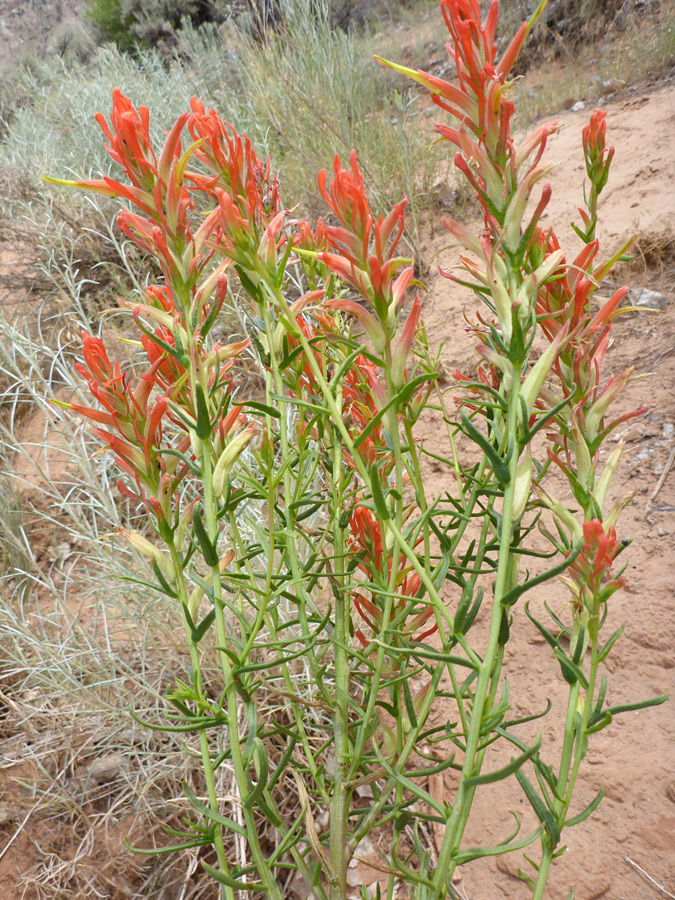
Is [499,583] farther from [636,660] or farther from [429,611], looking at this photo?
[636,660]

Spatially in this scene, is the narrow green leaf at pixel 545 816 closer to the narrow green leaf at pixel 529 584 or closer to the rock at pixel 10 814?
the narrow green leaf at pixel 529 584

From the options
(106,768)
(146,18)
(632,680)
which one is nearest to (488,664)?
(632,680)

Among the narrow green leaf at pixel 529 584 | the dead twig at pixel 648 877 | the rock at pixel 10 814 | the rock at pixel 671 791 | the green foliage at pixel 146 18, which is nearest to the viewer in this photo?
the narrow green leaf at pixel 529 584

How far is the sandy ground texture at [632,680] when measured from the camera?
3.51 ft

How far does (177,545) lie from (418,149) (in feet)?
11.2


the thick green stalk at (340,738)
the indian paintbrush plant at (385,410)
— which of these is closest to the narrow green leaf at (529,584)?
the indian paintbrush plant at (385,410)

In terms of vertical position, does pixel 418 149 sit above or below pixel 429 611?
above

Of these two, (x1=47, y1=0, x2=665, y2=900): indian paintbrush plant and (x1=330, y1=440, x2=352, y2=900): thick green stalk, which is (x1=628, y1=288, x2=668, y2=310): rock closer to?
Answer: (x1=47, y1=0, x2=665, y2=900): indian paintbrush plant

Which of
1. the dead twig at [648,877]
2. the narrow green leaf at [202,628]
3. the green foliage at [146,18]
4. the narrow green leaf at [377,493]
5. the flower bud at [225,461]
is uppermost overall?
the green foliage at [146,18]

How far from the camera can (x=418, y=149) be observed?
3.43 m

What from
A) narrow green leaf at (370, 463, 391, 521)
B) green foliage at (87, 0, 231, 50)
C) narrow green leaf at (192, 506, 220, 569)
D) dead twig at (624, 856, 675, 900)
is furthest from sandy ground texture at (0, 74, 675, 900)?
green foliage at (87, 0, 231, 50)

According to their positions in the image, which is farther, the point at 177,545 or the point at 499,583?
the point at 177,545

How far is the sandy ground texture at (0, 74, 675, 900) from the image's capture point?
3.51ft

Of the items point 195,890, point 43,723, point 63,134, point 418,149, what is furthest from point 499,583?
point 63,134
